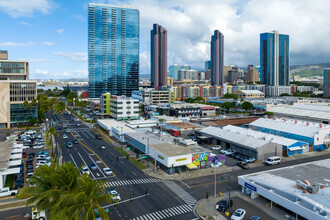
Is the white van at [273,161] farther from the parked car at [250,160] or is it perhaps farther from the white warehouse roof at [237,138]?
the white warehouse roof at [237,138]

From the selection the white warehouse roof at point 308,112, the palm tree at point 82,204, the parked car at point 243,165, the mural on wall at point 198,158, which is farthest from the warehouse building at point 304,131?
the palm tree at point 82,204

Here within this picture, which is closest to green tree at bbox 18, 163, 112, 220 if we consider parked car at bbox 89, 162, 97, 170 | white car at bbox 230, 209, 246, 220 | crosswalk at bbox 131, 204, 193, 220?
crosswalk at bbox 131, 204, 193, 220

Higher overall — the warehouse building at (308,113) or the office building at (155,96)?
the office building at (155,96)

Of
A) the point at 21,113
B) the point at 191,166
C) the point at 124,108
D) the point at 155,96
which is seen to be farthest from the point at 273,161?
the point at 155,96

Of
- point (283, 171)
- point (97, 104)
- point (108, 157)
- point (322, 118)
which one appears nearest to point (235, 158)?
point (283, 171)

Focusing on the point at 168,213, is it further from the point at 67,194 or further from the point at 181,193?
the point at 67,194
